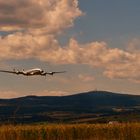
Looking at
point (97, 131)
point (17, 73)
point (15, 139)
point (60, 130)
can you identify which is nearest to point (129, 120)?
point (97, 131)

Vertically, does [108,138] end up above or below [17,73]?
below

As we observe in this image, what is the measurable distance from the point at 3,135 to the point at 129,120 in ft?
37.0

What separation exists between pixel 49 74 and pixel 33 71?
2.68 ft

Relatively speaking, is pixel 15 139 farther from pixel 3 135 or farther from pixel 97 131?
pixel 97 131

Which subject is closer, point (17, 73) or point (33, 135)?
point (17, 73)

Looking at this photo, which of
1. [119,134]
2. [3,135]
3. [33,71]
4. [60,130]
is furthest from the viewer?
[60,130]

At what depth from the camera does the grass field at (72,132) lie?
126 ft

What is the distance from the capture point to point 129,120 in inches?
1727

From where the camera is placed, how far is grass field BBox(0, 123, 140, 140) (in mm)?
38344

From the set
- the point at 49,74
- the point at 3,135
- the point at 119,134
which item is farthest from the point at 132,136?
the point at 49,74

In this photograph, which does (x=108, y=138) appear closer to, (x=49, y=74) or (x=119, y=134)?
(x=119, y=134)

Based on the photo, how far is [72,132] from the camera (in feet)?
142

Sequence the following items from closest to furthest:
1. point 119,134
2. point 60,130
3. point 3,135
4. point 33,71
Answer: point 33,71
point 3,135
point 119,134
point 60,130

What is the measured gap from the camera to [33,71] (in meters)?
23.5
